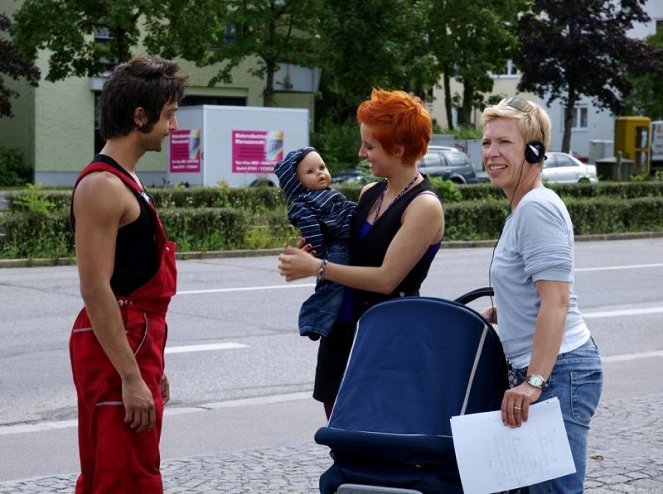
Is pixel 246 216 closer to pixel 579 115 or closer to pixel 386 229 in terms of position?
pixel 386 229

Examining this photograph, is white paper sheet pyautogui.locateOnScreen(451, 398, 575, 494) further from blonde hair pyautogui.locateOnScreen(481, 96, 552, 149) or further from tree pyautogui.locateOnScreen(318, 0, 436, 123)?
tree pyautogui.locateOnScreen(318, 0, 436, 123)

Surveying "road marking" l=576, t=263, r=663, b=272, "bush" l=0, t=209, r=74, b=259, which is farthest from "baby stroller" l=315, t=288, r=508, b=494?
"bush" l=0, t=209, r=74, b=259

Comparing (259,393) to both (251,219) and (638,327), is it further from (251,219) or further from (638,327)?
(251,219)

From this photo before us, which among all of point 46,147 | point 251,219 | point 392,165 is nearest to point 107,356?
point 392,165

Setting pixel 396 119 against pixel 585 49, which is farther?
pixel 585 49

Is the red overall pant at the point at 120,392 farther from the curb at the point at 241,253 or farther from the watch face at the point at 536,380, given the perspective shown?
the curb at the point at 241,253

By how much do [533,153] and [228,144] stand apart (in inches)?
1233

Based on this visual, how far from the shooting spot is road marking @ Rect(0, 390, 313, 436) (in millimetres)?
7820

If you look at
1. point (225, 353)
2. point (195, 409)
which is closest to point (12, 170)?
point (225, 353)

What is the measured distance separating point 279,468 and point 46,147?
131 ft

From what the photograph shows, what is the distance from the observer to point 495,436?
354cm

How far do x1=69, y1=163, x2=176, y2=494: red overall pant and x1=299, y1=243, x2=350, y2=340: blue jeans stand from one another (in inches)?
26.1

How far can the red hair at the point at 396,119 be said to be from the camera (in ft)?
13.7

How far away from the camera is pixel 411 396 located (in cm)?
358
